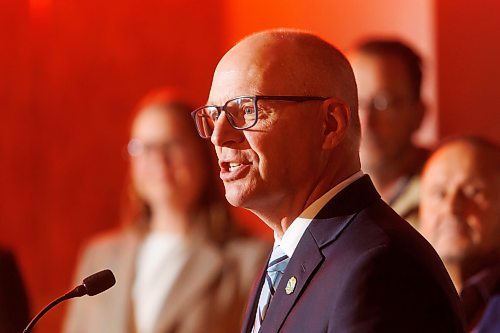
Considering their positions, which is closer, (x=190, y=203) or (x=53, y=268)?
(x=190, y=203)

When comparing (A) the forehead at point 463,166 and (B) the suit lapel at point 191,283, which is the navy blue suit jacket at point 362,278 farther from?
(B) the suit lapel at point 191,283

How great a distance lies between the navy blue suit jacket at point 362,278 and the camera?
6.03ft

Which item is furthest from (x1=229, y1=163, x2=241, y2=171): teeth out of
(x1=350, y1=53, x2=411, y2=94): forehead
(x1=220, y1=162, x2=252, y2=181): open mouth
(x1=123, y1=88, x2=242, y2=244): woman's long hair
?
(x1=123, y1=88, x2=242, y2=244): woman's long hair

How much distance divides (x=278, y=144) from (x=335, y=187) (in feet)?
0.43

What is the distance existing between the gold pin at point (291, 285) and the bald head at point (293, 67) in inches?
13.2

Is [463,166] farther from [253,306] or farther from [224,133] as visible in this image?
[224,133]

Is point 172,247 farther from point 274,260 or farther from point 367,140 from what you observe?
point 274,260

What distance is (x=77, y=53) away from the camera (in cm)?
504

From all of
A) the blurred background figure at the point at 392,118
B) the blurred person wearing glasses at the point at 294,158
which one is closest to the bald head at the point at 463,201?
the blurred background figure at the point at 392,118

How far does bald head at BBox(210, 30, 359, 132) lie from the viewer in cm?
211

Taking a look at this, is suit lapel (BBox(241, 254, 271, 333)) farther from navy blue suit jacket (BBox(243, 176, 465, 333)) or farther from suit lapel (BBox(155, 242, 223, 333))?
suit lapel (BBox(155, 242, 223, 333))

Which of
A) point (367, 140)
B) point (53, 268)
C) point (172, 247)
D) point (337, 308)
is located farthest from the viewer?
point (53, 268)

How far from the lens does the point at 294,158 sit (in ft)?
6.98

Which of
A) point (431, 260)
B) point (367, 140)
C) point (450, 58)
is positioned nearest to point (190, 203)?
point (367, 140)
